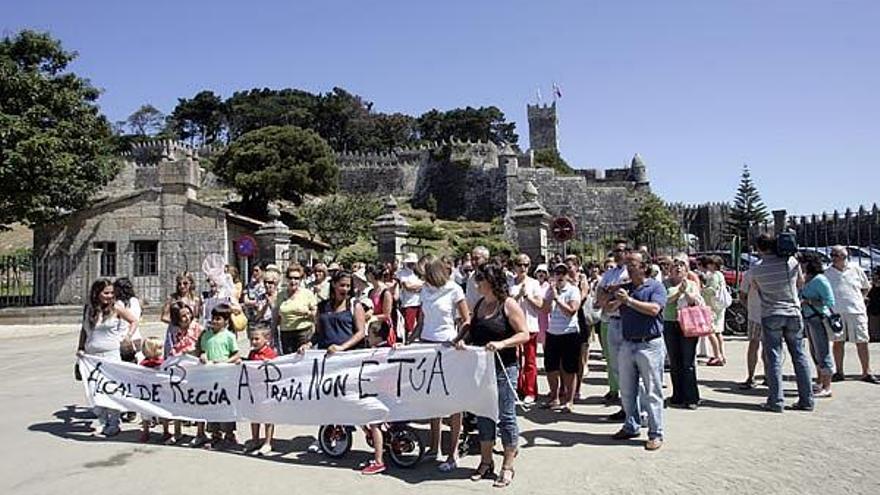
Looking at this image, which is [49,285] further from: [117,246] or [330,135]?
[330,135]

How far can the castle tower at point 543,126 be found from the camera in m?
86.6

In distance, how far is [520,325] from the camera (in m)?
5.21

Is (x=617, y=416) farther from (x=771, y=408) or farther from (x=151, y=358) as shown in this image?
(x=151, y=358)

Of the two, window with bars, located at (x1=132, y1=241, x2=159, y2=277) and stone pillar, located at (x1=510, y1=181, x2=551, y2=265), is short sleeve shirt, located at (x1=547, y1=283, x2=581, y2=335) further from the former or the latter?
window with bars, located at (x1=132, y1=241, x2=159, y2=277)

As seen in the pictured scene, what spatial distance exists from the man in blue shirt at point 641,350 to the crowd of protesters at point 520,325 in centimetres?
1

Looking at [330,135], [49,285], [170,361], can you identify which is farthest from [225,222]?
[330,135]

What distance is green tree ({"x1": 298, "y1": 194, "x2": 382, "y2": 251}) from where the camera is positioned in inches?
1484

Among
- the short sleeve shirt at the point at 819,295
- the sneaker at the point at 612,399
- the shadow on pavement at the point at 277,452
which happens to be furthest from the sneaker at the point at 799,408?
the shadow on pavement at the point at 277,452

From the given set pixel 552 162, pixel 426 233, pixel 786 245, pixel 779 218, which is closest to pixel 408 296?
pixel 786 245

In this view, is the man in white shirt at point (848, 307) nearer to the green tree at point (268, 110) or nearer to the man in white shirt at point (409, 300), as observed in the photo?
the man in white shirt at point (409, 300)

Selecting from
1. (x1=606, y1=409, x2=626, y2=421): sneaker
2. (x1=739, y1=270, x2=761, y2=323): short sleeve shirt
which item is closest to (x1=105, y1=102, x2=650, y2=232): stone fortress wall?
(x1=739, y1=270, x2=761, y2=323): short sleeve shirt

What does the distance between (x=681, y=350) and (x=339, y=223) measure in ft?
104

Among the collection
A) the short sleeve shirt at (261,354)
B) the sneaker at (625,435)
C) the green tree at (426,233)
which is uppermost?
the green tree at (426,233)

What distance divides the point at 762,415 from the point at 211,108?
9247cm
